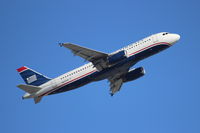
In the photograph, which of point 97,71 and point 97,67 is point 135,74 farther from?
point 97,67

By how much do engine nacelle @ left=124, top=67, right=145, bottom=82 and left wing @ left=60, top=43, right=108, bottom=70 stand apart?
7501 millimetres

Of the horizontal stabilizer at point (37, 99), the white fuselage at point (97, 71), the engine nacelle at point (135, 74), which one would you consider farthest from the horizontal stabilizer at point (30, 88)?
the engine nacelle at point (135, 74)

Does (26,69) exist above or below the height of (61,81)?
above

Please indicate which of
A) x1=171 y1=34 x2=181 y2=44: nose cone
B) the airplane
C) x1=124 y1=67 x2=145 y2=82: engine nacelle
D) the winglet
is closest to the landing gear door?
the airplane

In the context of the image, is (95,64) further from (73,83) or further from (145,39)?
(145,39)

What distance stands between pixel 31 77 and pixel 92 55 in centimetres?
1174

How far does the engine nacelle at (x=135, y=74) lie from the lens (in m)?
61.4

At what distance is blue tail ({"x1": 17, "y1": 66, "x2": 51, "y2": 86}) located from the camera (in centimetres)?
5950

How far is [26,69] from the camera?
60594 mm

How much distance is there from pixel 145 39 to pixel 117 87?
10.8m

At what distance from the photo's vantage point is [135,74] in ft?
202

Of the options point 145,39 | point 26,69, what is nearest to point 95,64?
point 145,39

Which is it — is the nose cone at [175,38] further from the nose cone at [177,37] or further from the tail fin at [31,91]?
the tail fin at [31,91]

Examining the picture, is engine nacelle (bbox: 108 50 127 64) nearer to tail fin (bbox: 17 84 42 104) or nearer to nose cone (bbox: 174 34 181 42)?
nose cone (bbox: 174 34 181 42)
